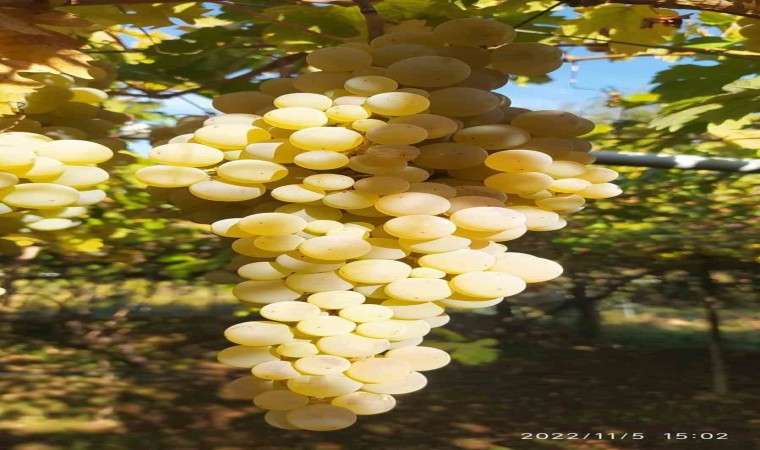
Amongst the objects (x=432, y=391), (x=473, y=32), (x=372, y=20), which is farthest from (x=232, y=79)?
(x=432, y=391)

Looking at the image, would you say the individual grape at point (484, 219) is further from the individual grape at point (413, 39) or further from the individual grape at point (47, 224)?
the individual grape at point (47, 224)

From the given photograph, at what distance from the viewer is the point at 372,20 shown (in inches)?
20.4

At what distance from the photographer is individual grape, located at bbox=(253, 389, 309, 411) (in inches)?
14.7

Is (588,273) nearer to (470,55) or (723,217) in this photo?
(723,217)

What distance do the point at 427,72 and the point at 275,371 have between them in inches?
7.2

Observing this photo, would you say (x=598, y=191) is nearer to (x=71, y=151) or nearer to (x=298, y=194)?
(x=298, y=194)

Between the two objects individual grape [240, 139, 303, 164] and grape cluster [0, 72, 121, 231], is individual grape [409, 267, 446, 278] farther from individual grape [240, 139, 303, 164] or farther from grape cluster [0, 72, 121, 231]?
grape cluster [0, 72, 121, 231]

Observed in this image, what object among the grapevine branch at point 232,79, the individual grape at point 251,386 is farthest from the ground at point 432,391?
the individual grape at point 251,386

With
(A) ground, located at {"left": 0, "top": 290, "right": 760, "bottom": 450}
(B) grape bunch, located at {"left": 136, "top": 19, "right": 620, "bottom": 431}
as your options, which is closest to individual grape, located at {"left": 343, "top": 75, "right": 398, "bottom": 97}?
(B) grape bunch, located at {"left": 136, "top": 19, "right": 620, "bottom": 431}

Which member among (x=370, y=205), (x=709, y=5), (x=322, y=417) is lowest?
(x=322, y=417)

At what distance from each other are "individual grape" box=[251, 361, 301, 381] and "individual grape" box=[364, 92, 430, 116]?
138 millimetres

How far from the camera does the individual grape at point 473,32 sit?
1.44 feet

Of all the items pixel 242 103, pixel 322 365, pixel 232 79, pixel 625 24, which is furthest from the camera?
pixel 625 24

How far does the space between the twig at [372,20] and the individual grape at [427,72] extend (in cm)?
10
